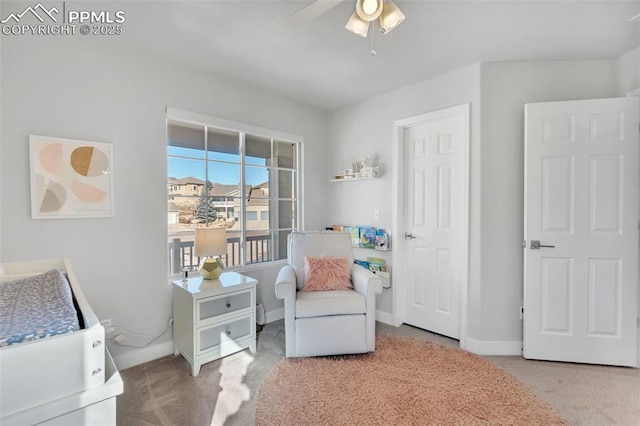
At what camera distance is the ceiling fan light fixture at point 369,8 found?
141 cm

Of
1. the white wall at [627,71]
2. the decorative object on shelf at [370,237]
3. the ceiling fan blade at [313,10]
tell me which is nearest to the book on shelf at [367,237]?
the decorative object on shelf at [370,237]

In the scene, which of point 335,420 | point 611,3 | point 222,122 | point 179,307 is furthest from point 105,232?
point 611,3

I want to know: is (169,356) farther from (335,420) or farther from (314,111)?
(314,111)

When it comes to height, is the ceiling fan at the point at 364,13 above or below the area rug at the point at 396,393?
above

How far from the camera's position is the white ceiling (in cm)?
181

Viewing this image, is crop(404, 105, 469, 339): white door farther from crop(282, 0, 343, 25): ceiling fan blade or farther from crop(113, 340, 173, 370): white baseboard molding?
crop(113, 340, 173, 370): white baseboard molding

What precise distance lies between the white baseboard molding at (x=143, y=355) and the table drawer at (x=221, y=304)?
56 cm

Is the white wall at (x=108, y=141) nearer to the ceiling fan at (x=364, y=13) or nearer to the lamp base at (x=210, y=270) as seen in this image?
the lamp base at (x=210, y=270)

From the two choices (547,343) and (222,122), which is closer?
(547,343)

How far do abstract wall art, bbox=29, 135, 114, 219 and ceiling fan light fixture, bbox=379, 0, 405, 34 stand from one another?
2.08 metres

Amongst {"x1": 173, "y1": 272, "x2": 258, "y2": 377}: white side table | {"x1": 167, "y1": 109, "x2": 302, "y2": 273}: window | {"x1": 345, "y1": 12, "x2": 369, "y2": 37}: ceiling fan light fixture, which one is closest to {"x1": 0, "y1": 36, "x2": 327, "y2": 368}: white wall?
A: {"x1": 167, "y1": 109, "x2": 302, "y2": 273}: window

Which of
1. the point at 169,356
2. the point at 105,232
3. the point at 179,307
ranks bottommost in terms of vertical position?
the point at 169,356

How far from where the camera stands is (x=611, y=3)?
5.87 feet

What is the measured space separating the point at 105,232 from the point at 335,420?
6.71 feet
